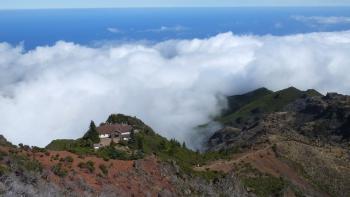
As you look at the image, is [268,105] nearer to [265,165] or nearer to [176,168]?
[265,165]

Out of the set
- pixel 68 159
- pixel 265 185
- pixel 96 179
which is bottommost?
pixel 265 185

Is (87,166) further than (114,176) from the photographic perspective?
No

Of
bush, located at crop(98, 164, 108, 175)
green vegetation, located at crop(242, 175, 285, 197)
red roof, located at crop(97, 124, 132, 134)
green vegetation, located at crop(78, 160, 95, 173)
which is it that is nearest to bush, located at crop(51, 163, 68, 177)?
green vegetation, located at crop(78, 160, 95, 173)

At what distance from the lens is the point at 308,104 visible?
141 m

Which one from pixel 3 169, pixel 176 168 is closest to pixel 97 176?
pixel 3 169

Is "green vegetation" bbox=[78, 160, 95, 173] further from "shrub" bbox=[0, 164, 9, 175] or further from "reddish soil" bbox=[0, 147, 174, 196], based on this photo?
"shrub" bbox=[0, 164, 9, 175]

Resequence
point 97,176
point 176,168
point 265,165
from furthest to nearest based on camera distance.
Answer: point 265,165 → point 176,168 → point 97,176

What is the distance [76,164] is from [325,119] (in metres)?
87.2

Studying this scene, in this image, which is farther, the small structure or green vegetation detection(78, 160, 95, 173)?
the small structure

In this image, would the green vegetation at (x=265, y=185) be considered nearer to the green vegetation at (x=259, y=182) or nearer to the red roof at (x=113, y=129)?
the green vegetation at (x=259, y=182)

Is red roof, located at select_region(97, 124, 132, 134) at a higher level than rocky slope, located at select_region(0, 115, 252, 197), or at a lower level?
higher

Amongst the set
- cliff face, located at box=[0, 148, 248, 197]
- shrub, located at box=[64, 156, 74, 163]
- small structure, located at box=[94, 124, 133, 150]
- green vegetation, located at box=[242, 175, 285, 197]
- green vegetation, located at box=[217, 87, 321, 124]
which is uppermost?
green vegetation, located at box=[217, 87, 321, 124]

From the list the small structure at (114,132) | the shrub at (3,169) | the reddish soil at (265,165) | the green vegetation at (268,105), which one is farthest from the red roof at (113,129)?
the green vegetation at (268,105)

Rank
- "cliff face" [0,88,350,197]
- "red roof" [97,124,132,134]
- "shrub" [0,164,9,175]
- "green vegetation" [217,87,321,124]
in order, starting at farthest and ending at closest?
"green vegetation" [217,87,321,124], "red roof" [97,124,132,134], "cliff face" [0,88,350,197], "shrub" [0,164,9,175]
